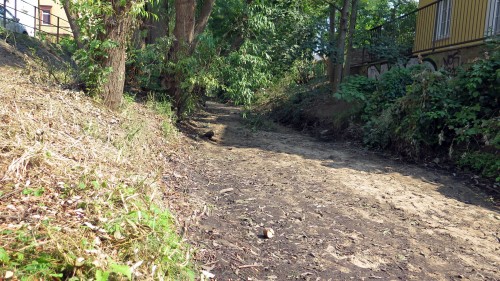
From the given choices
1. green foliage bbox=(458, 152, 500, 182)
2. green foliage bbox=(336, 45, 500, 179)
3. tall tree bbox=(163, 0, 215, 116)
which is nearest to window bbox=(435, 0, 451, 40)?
green foliage bbox=(336, 45, 500, 179)

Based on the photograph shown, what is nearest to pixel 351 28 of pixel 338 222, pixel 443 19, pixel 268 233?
pixel 443 19

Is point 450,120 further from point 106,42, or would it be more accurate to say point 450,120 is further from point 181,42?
point 106,42

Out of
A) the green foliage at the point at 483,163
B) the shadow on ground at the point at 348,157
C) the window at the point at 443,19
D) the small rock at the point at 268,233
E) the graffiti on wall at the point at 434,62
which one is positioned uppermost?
the window at the point at 443,19

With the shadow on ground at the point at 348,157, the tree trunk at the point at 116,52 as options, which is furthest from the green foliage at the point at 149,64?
the tree trunk at the point at 116,52

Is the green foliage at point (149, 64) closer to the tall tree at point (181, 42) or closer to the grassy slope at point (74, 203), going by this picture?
the tall tree at point (181, 42)

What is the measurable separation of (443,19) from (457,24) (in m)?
1.22

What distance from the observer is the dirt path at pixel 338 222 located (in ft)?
13.1

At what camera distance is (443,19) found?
486 inches

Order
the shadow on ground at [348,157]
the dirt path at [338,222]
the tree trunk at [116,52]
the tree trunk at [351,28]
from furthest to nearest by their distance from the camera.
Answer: the tree trunk at [351,28]
the tree trunk at [116,52]
the shadow on ground at [348,157]
the dirt path at [338,222]

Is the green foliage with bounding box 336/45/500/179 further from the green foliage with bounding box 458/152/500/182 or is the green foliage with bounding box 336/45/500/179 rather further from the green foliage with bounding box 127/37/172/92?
the green foliage with bounding box 127/37/172/92

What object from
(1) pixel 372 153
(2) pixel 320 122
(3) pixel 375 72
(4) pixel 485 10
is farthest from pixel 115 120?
(3) pixel 375 72

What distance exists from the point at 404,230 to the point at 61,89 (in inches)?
213

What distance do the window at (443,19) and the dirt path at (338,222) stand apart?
5.86m

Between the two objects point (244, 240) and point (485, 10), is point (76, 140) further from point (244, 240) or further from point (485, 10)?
point (485, 10)
